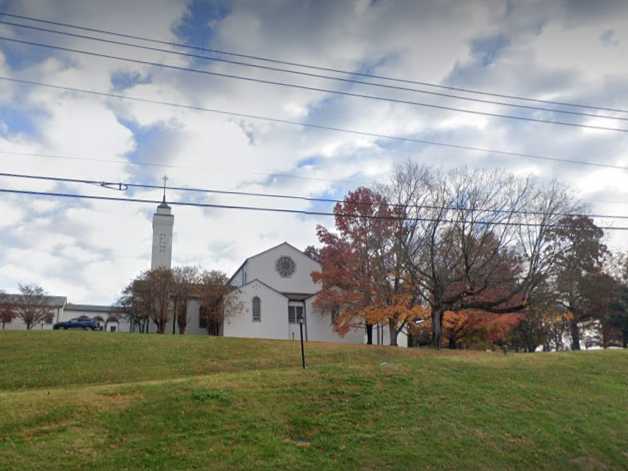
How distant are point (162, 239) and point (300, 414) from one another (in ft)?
175

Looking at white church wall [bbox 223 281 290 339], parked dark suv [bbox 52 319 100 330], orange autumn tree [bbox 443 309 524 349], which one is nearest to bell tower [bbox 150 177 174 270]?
white church wall [bbox 223 281 290 339]

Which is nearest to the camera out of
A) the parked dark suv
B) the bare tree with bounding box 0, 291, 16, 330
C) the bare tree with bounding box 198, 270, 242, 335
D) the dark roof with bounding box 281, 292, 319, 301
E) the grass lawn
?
the grass lawn

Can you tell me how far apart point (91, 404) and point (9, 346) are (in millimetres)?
12504

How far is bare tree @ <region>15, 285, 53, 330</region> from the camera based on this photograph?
5700cm

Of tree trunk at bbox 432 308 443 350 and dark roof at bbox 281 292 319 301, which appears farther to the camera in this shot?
dark roof at bbox 281 292 319 301

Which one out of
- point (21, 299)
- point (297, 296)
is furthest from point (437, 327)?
point (21, 299)

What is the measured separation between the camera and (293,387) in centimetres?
1692

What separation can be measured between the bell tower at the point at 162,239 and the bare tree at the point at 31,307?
1173 cm

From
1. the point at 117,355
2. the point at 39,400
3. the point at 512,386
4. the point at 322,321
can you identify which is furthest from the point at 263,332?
the point at 39,400

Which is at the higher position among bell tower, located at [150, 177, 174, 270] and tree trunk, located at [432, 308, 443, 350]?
bell tower, located at [150, 177, 174, 270]

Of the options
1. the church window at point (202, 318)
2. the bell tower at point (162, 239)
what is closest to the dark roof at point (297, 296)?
the church window at point (202, 318)

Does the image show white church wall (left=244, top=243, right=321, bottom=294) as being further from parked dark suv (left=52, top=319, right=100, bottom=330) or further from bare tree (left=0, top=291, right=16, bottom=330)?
bare tree (left=0, top=291, right=16, bottom=330)

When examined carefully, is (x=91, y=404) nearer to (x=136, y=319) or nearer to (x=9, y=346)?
(x=9, y=346)

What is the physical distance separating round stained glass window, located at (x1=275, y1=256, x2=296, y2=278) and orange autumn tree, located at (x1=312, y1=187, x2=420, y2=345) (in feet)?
33.3
